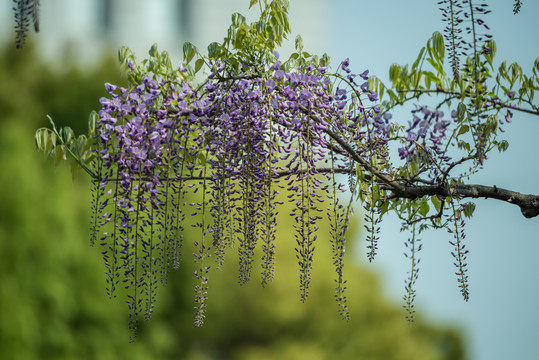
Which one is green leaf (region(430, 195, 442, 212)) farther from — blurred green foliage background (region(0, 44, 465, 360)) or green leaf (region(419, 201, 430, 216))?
blurred green foliage background (region(0, 44, 465, 360))

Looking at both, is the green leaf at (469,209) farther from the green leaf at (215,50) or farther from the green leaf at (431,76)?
the green leaf at (215,50)

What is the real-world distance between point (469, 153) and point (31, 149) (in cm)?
1588

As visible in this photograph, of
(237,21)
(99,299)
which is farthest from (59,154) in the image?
(99,299)

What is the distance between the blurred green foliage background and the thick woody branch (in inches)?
314

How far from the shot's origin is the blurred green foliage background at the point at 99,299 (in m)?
16.4

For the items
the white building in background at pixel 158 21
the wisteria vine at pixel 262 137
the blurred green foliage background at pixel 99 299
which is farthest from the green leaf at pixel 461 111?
the white building in background at pixel 158 21

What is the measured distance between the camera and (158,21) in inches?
1884


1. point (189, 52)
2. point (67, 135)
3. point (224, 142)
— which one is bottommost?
point (224, 142)

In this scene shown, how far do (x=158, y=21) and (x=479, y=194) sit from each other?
45634mm

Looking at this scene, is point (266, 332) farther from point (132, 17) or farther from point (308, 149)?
point (132, 17)

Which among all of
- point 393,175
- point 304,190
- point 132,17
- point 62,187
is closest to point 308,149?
point 304,190

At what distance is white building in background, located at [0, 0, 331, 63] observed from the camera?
44.8 meters

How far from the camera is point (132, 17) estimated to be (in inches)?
A: 1812

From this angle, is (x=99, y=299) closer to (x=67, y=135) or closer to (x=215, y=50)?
(x=67, y=135)
